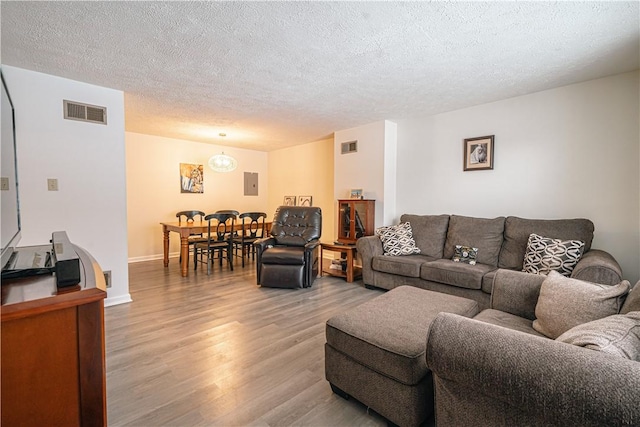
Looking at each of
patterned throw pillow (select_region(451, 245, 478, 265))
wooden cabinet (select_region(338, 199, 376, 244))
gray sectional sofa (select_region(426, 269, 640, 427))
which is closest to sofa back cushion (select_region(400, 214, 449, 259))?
patterned throw pillow (select_region(451, 245, 478, 265))

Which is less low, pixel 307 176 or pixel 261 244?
pixel 307 176

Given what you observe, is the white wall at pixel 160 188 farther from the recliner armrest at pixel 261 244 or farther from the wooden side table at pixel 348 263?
the wooden side table at pixel 348 263

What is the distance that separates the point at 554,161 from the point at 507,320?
2.38m

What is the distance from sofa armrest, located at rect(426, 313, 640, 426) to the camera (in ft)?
2.27

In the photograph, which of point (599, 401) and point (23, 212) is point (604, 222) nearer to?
point (599, 401)

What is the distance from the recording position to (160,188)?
18.0 ft

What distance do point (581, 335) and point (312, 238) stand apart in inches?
132

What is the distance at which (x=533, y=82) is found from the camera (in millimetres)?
2891

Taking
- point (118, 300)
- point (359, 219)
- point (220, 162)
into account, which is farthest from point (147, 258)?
point (359, 219)

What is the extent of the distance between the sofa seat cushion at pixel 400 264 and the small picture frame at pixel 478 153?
1337 mm

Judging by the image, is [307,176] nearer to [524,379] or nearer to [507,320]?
[507,320]

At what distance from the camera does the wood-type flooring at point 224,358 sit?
155 cm

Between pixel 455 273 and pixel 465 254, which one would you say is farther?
pixel 465 254

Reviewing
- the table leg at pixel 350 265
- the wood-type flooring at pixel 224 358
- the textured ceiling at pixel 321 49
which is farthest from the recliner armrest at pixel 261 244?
the textured ceiling at pixel 321 49
